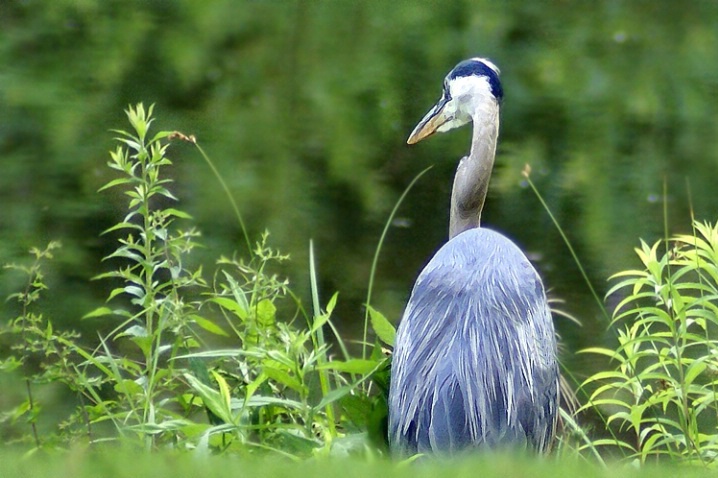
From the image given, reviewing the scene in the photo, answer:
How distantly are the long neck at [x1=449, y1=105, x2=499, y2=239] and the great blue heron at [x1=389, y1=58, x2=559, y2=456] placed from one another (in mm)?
366

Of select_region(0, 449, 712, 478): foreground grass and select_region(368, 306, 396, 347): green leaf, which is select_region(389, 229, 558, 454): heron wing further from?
select_region(0, 449, 712, 478): foreground grass

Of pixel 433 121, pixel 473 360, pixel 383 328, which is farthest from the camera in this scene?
pixel 433 121

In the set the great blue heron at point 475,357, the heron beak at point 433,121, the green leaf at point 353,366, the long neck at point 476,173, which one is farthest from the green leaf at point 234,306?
the heron beak at point 433,121

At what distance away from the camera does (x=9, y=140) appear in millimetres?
4734

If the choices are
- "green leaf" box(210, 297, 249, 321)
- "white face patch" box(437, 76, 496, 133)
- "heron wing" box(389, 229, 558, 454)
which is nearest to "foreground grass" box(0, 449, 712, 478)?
"heron wing" box(389, 229, 558, 454)

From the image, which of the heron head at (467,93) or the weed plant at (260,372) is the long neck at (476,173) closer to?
the heron head at (467,93)

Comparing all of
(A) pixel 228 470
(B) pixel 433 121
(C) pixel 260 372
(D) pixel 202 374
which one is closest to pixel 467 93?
(B) pixel 433 121

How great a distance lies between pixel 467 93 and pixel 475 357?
3.51ft

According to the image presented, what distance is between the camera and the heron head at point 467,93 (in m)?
3.49

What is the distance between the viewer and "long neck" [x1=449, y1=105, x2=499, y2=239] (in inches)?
135

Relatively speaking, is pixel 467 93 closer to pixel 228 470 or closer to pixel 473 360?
pixel 473 360

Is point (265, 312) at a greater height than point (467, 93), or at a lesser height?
lesser

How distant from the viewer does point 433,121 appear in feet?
12.0

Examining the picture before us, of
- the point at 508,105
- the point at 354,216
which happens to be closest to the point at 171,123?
the point at 354,216
